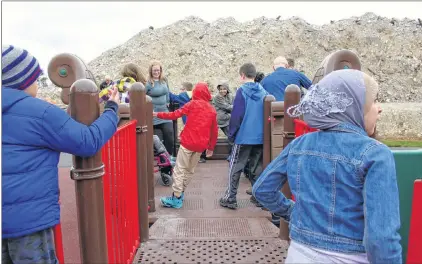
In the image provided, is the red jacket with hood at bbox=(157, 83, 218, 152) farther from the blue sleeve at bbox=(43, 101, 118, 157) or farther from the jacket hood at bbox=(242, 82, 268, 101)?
the blue sleeve at bbox=(43, 101, 118, 157)

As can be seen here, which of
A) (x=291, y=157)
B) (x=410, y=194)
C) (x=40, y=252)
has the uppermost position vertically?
(x=291, y=157)

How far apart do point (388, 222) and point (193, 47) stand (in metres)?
33.5

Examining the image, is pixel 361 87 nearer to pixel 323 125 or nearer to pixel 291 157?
pixel 323 125

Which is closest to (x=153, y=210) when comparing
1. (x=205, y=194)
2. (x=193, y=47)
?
(x=205, y=194)

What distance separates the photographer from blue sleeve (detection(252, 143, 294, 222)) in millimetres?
1990

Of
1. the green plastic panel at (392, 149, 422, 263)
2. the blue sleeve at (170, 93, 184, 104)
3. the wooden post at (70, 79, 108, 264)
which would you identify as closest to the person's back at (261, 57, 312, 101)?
the blue sleeve at (170, 93, 184, 104)

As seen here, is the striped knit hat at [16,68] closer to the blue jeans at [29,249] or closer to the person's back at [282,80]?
the blue jeans at [29,249]

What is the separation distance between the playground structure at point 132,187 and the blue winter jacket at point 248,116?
0.08 m

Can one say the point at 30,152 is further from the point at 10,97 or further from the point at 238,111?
the point at 238,111

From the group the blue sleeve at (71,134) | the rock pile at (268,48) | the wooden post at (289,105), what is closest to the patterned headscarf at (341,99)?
the blue sleeve at (71,134)

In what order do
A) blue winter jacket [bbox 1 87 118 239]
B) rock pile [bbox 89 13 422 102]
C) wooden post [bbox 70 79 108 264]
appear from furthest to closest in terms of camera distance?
rock pile [bbox 89 13 422 102]
wooden post [bbox 70 79 108 264]
blue winter jacket [bbox 1 87 118 239]

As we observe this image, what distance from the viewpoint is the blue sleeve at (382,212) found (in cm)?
154

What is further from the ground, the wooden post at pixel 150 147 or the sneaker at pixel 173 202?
the wooden post at pixel 150 147

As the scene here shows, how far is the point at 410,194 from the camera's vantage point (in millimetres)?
2277
